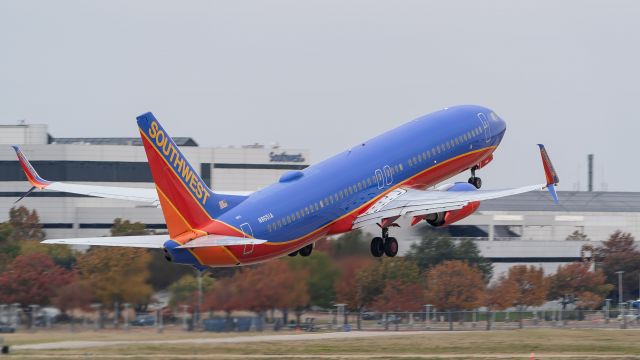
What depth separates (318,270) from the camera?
222ft

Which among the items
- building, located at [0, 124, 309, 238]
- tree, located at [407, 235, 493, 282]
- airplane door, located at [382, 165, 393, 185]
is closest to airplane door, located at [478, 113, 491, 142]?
airplane door, located at [382, 165, 393, 185]

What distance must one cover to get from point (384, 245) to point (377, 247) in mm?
622

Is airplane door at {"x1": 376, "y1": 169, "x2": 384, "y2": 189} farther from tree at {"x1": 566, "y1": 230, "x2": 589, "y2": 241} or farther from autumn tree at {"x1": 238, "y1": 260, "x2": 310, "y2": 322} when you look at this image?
tree at {"x1": 566, "y1": 230, "x2": 589, "y2": 241}

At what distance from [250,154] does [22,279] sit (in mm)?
79861

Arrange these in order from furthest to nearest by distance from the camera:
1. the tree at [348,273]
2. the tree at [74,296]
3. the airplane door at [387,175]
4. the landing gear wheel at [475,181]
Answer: the landing gear wheel at [475,181] < the tree at [348,273] < the tree at [74,296] < the airplane door at [387,175]

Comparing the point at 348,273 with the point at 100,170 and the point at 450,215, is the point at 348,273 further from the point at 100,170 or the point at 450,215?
the point at 100,170

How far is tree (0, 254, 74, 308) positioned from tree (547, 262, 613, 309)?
5143 cm

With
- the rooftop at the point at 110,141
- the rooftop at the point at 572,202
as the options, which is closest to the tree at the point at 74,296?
the rooftop at the point at 110,141

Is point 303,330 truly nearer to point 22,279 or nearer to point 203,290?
point 203,290

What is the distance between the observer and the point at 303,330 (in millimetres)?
73125

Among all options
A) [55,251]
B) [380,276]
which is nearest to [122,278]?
[380,276]

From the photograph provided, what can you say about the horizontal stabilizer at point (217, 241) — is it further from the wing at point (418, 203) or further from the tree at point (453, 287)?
the tree at point (453, 287)

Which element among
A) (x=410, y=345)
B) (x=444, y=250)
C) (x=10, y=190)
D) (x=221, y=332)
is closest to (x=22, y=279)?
(x=221, y=332)

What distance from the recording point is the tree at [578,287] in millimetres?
113938
